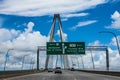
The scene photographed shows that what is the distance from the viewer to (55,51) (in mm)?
82062

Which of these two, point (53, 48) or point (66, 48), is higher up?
point (53, 48)

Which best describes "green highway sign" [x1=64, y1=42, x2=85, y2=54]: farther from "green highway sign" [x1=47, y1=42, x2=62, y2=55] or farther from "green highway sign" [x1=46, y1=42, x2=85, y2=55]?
"green highway sign" [x1=47, y1=42, x2=62, y2=55]

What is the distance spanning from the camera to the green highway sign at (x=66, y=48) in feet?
265

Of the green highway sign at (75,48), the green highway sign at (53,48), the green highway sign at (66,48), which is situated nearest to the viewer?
the green highway sign at (75,48)

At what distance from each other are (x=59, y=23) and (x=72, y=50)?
103 ft

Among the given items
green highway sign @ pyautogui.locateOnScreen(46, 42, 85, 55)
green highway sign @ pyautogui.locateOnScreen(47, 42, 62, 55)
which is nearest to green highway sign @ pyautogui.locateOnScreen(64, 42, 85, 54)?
green highway sign @ pyautogui.locateOnScreen(46, 42, 85, 55)

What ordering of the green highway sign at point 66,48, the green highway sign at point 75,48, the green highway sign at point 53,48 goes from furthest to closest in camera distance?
the green highway sign at point 53,48, the green highway sign at point 66,48, the green highway sign at point 75,48

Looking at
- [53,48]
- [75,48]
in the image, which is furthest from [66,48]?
[53,48]

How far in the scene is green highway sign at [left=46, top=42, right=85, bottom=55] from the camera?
265ft

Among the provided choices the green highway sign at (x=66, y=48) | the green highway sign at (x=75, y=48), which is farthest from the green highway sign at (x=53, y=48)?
the green highway sign at (x=75, y=48)

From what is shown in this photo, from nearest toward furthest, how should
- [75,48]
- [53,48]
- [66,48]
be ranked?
[75,48], [66,48], [53,48]

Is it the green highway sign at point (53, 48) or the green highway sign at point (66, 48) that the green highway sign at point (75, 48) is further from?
the green highway sign at point (53, 48)

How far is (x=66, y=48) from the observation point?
8150cm

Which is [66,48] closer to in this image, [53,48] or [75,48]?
[75,48]
